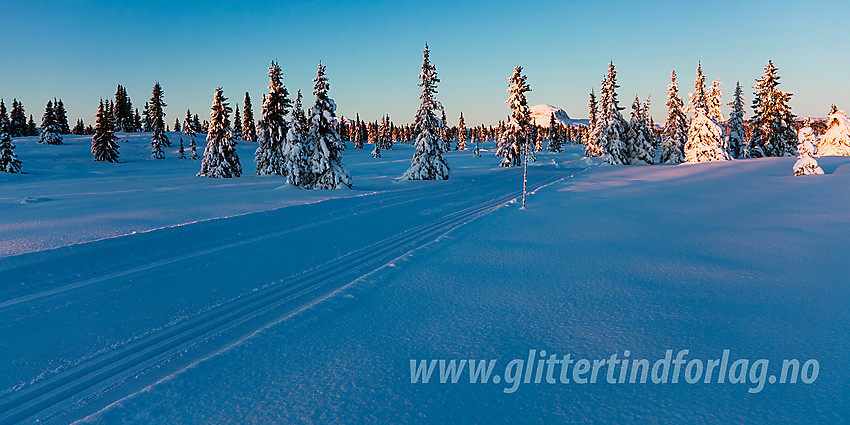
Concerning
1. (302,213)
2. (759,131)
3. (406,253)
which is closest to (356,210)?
(302,213)

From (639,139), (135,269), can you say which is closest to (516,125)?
(639,139)

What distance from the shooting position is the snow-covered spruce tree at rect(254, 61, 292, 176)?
39.9 metres

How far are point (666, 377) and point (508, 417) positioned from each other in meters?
1.43

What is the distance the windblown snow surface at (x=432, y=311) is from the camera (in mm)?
3053

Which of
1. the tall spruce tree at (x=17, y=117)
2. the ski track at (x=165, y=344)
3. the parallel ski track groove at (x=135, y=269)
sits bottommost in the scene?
the ski track at (x=165, y=344)

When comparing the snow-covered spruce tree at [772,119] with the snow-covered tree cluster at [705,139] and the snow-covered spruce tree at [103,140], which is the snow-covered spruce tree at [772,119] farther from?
the snow-covered spruce tree at [103,140]

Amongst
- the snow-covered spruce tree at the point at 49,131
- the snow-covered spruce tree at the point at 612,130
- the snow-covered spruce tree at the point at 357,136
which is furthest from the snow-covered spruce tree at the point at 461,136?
the snow-covered spruce tree at the point at 49,131

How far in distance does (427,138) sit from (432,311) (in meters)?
29.6

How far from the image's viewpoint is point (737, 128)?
2067 inches

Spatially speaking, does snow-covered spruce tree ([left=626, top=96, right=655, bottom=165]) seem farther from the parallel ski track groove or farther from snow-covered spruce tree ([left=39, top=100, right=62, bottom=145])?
snow-covered spruce tree ([left=39, top=100, right=62, bottom=145])

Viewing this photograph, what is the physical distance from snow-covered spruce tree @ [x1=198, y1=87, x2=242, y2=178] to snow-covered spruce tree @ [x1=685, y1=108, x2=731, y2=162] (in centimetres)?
4883

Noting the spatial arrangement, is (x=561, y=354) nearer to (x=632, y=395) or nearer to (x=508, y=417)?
(x=632, y=395)

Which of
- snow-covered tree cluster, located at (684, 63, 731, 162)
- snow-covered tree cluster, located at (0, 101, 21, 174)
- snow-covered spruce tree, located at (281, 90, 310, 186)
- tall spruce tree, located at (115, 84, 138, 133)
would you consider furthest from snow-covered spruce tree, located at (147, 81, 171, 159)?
snow-covered tree cluster, located at (684, 63, 731, 162)

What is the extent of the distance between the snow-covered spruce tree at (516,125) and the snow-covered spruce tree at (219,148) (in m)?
29.4
